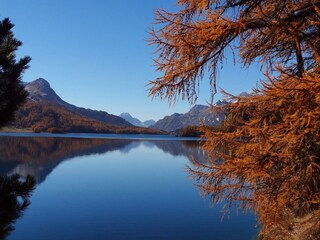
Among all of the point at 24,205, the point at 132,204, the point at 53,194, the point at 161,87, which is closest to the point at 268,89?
the point at 161,87

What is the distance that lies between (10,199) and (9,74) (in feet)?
6.57

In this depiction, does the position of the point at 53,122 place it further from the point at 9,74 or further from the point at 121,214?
the point at 9,74

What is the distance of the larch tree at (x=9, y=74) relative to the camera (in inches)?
202

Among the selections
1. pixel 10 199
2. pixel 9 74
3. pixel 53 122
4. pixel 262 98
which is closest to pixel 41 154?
pixel 9 74

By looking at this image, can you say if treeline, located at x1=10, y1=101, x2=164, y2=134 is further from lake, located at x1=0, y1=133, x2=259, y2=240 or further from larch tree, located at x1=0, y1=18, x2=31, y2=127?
larch tree, located at x1=0, y1=18, x2=31, y2=127

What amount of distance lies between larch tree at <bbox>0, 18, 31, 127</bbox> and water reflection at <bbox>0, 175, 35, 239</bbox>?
1.06 m

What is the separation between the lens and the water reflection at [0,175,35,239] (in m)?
4.52

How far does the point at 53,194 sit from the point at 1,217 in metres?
12.0

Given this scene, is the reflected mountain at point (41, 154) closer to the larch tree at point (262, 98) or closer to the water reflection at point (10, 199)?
the larch tree at point (262, 98)

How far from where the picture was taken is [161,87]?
5.56m

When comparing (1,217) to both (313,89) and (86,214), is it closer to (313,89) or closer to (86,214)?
(313,89)

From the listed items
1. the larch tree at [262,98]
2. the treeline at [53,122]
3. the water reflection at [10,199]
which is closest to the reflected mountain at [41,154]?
the larch tree at [262,98]

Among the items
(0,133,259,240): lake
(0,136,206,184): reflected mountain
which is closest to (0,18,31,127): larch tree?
(0,133,259,240): lake

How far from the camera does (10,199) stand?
4695mm
